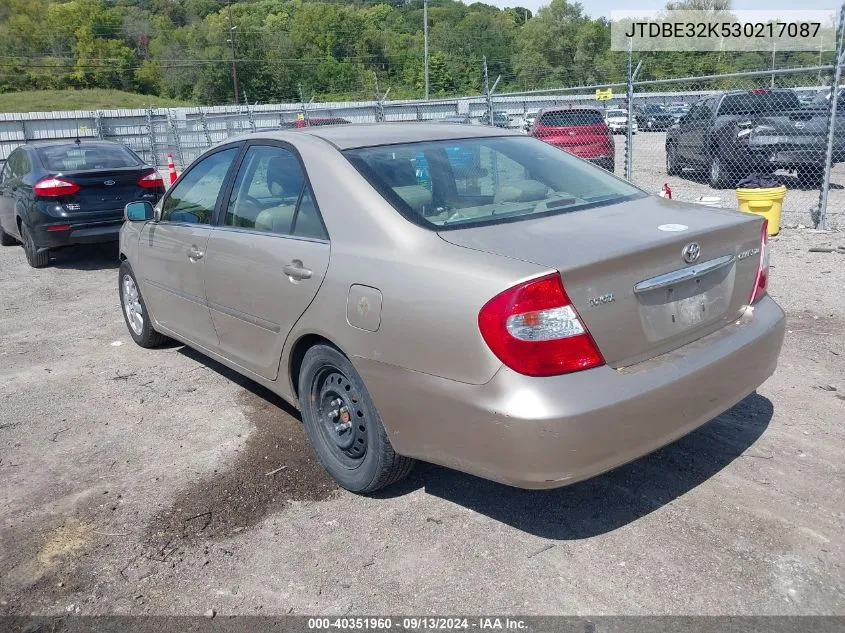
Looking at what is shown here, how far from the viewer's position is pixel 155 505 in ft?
11.7

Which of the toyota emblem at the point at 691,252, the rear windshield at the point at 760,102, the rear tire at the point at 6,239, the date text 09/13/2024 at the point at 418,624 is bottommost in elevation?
the date text 09/13/2024 at the point at 418,624

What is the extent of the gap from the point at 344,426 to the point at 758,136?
11358 mm

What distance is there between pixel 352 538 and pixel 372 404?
0.57 metres

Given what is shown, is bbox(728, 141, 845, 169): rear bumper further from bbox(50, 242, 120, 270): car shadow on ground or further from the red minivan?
bbox(50, 242, 120, 270): car shadow on ground

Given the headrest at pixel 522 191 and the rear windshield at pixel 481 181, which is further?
the headrest at pixel 522 191

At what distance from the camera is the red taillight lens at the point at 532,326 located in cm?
263

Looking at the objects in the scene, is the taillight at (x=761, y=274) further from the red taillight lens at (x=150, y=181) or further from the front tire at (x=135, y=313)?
the red taillight lens at (x=150, y=181)

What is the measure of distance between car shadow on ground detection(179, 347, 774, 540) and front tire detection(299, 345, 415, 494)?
0.59 feet

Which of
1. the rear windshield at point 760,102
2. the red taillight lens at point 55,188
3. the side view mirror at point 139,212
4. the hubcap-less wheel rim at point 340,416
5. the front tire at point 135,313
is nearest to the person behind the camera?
the hubcap-less wheel rim at point 340,416

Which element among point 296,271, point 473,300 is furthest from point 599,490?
point 296,271

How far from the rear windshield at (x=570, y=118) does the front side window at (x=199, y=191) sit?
35.4ft

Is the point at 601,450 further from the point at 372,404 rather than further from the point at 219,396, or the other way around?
the point at 219,396

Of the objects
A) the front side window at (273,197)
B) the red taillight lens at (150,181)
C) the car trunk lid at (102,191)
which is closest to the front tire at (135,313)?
the front side window at (273,197)

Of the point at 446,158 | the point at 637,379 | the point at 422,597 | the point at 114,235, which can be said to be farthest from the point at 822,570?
the point at 114,235
